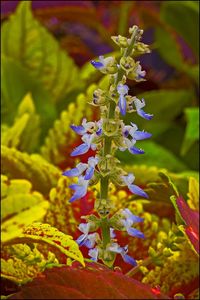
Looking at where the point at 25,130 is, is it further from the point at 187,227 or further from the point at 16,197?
the point at 187,227

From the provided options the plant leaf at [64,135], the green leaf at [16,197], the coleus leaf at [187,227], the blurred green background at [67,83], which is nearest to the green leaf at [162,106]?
the blurred green background at [67,83]

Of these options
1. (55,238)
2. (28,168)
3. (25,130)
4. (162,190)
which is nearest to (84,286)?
(55,238)

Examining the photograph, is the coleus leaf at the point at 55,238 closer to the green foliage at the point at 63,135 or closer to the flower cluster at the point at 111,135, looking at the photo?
the flower cluster at the point at 111,135

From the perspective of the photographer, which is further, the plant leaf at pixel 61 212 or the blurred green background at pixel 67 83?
the blurred green background at pixel 67 83

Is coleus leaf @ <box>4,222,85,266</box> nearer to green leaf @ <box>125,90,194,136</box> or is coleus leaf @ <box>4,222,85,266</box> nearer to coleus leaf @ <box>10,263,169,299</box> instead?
coleus leaf @ <box>10,263,169,299</box>

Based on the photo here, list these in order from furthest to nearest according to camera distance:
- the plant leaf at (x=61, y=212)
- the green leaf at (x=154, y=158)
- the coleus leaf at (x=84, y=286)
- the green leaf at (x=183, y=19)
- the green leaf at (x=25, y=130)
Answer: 1. the green leaf at (x=183, y=19)
2. the green leaf at (x=154, y=158)
3. the green leaf at (x=25, y=130)
4. the plant leaf at (x=61, y=212)
5. the coleus leaf at (x=84, y=286)

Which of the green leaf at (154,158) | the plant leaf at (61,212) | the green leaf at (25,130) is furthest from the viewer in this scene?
the green leaf at (154,158)
